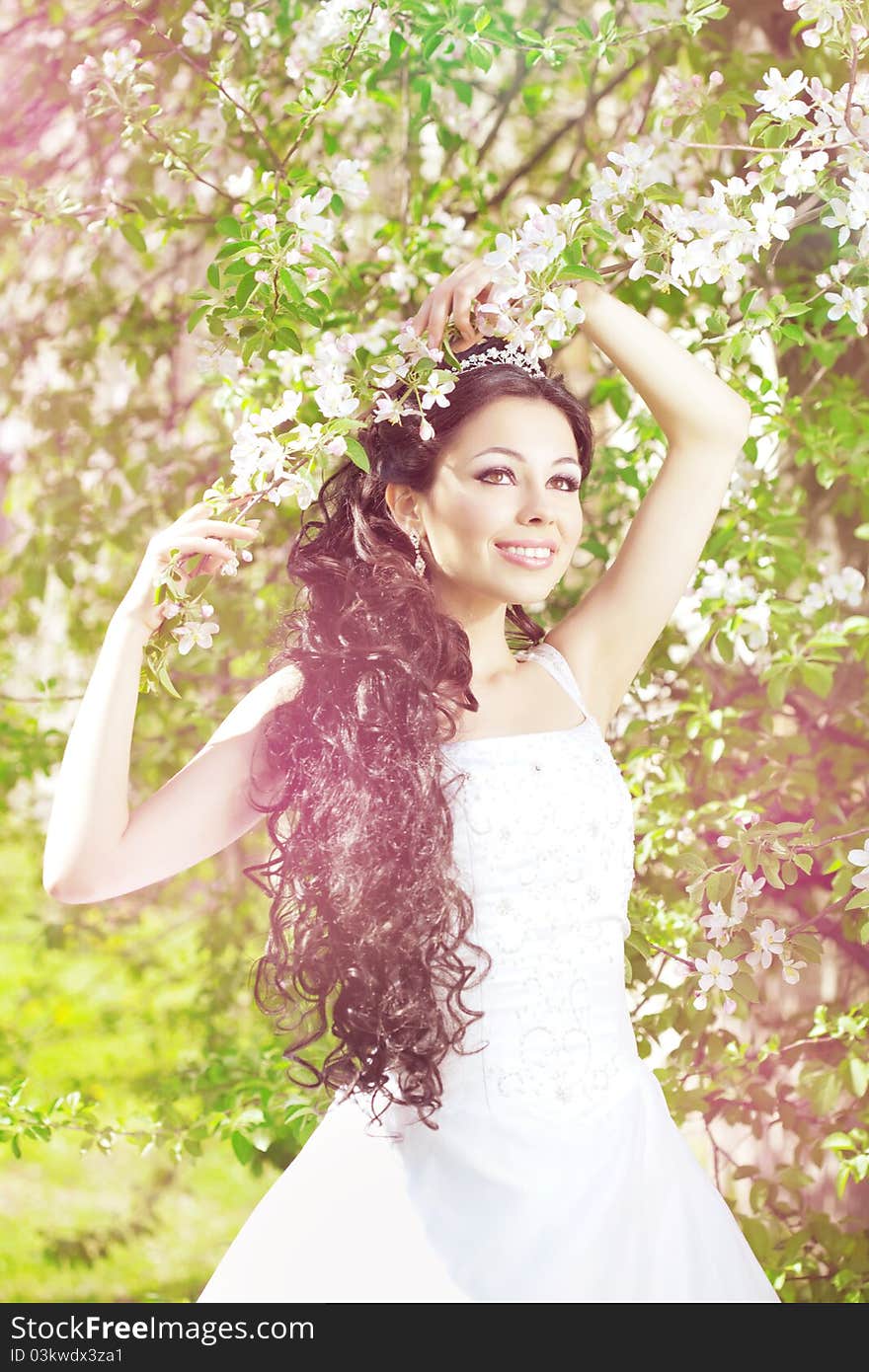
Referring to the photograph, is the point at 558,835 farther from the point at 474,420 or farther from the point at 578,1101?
the point at 474,420

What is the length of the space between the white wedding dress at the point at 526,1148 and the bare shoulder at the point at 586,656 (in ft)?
0.61

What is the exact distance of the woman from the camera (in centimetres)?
159

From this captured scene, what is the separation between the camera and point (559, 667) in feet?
6.31

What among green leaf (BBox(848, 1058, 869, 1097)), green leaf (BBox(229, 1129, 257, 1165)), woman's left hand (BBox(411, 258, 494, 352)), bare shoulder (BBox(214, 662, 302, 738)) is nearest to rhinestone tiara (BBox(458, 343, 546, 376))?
woman's left hand (BBox(411, 258, 494, 352))

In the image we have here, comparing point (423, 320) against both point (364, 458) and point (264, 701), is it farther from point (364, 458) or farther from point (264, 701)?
point (264, 701)

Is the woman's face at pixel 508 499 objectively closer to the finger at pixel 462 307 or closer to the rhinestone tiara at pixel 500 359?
the rhinestone tiara at pixel 500 359

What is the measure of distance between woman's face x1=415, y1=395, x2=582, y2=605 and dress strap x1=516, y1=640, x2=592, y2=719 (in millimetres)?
172

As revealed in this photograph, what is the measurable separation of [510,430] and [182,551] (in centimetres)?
46

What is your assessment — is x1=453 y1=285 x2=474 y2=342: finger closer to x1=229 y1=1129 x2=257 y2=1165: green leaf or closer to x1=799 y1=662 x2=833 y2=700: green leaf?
x1=799 y1=662 x2=833 y2=700: green leaf

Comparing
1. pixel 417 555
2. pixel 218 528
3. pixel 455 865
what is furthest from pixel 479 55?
pixel 455 865

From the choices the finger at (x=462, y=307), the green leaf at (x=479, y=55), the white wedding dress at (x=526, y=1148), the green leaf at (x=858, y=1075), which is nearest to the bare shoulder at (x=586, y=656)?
the white wedding dress at (x=526, y=1148)
